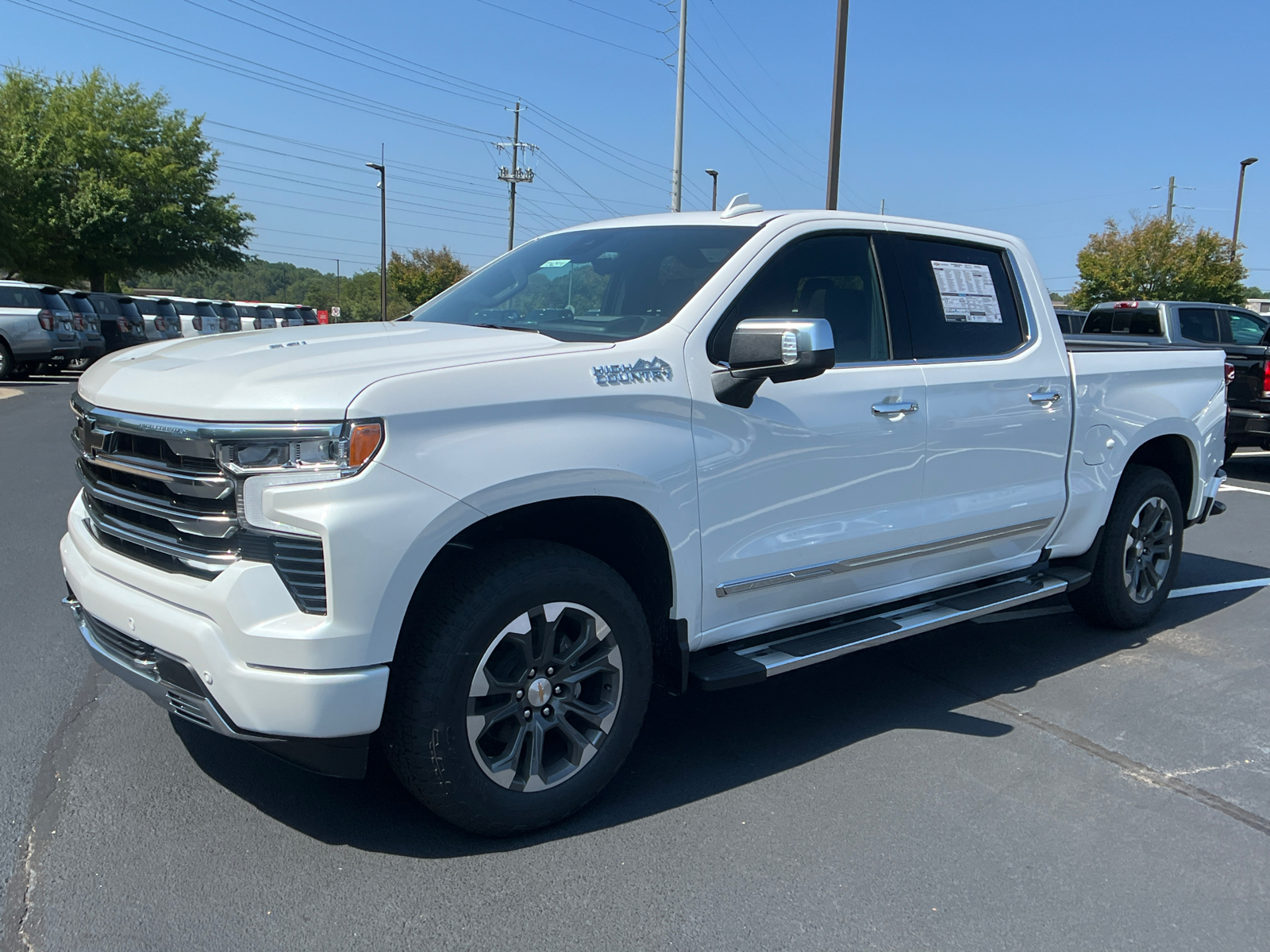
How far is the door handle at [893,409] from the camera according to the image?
3.80m

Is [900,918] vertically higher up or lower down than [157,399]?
lower down

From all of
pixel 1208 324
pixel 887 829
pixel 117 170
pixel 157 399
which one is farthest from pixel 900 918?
pixel 117 170

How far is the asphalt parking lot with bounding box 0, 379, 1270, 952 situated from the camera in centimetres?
266

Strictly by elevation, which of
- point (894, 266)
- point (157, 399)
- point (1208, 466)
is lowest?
point (1208, 466)

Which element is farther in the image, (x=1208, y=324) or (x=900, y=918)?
(x=1208, y=324)

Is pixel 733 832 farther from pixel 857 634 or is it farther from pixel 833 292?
pixel 833 292

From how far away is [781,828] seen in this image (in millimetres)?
3186

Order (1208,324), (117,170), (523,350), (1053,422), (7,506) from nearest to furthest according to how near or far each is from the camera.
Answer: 1. (523,350)
2. (1053,422)
3. (7,506)
4. (1208,324)
5. (117,170)

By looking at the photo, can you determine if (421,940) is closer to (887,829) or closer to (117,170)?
(887,829)

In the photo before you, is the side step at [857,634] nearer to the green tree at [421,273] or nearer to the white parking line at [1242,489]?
the white parking line at [1242,489]

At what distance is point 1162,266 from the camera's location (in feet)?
125

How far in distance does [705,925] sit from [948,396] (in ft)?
7.66

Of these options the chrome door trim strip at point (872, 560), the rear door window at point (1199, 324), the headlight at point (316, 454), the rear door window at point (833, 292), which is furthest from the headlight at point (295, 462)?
the rear door window at point (1199, 324)

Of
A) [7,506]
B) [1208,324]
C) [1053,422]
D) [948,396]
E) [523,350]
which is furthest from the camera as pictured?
[1208,324]
